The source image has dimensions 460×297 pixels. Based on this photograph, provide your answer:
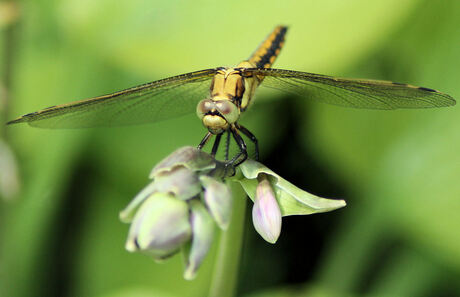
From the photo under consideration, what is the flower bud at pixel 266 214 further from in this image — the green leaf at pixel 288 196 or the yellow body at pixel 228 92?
the yellow body at pixel 228 92

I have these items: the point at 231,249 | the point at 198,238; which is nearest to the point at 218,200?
the point at 198,238

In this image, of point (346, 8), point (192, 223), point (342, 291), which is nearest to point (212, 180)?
point (192, 223)

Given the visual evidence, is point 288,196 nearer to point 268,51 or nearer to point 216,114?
point 216,114

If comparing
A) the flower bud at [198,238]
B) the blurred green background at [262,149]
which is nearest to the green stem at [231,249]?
the flower bud at [198,238]

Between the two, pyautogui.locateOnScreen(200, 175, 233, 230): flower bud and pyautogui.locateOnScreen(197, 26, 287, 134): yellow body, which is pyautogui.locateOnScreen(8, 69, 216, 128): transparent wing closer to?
pyautogui.locateOnScreen(197, 26, 287, 134): yellow body

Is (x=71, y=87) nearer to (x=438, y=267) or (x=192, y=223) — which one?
(x=192, y=223)
